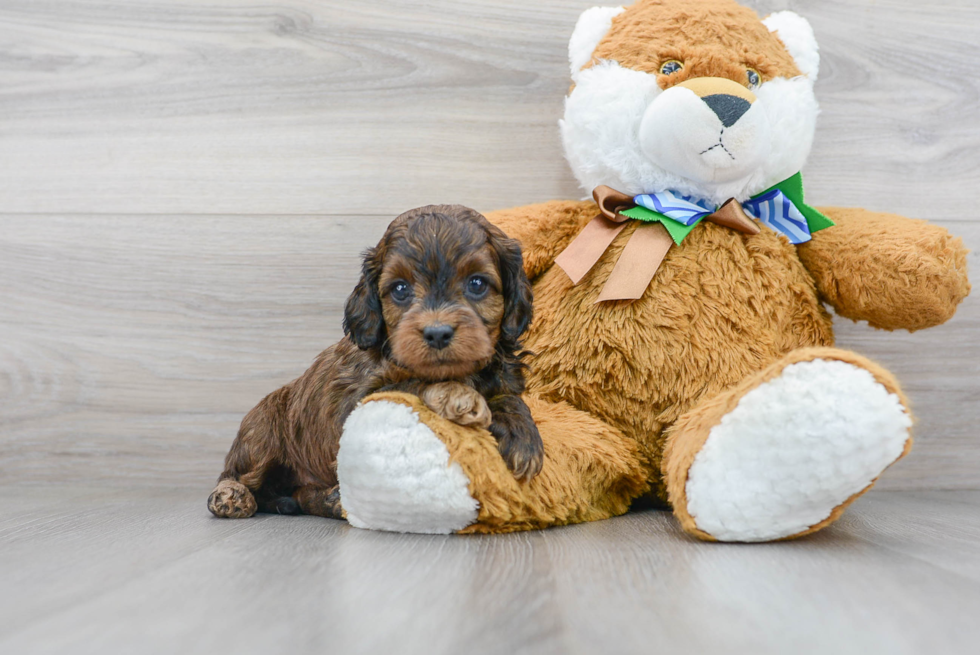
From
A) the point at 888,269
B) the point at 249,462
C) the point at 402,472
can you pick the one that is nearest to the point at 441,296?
the point at 402,472

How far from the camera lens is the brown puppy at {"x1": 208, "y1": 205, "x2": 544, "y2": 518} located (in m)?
1.17

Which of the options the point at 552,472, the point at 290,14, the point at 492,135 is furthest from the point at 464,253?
the point at 290,14

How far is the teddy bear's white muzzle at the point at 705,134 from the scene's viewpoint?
1400mm

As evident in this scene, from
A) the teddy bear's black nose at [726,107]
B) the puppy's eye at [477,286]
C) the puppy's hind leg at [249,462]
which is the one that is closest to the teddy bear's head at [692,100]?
the teddy bear's black nose at [726,107]

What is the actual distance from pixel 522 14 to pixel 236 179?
84 cm

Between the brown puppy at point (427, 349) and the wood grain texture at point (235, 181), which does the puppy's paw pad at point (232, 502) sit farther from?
the wood grain texture at point (235, 181)

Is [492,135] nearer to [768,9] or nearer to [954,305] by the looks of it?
[768,9]

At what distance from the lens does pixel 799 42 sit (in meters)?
1.61

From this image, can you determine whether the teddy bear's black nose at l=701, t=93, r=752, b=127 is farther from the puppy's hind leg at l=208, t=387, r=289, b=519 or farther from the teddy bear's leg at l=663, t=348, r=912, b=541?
the puppy's hind leg at l=208, t=387, r=289, b=519

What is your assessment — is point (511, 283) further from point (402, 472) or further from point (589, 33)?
point (589, 33)

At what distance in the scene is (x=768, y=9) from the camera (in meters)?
1.91

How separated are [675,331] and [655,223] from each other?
9.1 inches

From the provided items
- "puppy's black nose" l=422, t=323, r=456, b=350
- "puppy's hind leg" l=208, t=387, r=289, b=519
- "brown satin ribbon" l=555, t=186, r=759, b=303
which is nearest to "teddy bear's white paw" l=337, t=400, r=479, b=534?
"puppy's black nose" l=422, t=323, r=456, b=350

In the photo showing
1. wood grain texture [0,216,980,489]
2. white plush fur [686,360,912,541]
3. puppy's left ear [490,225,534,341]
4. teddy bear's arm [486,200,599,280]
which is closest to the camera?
white plush fur [686,360,912,541]
